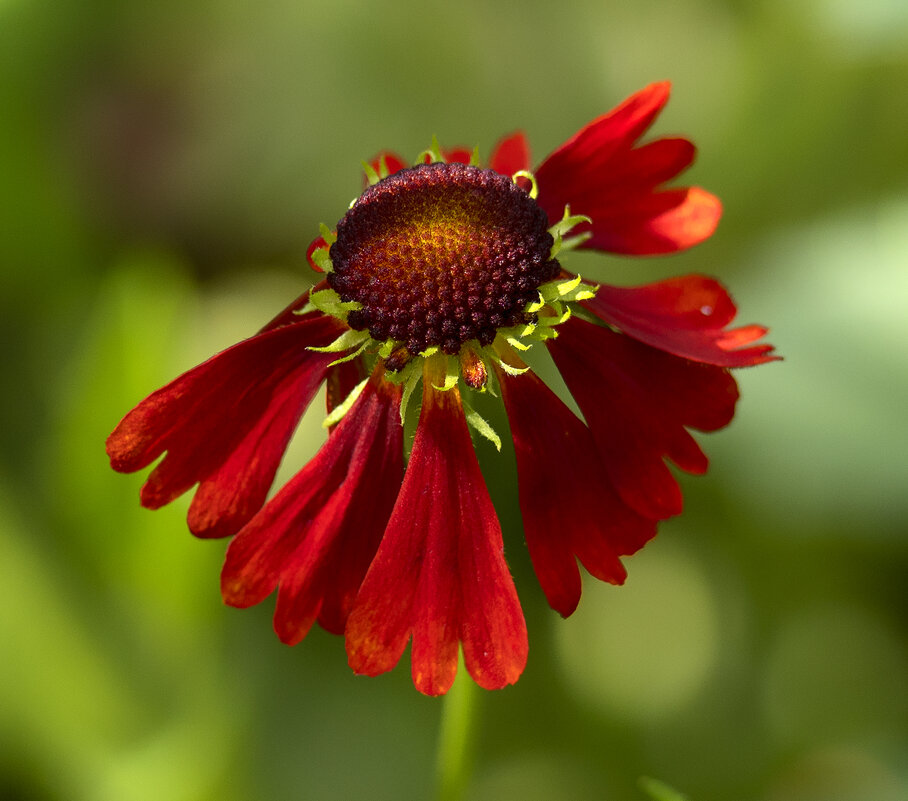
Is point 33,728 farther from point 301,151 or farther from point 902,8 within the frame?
point 902,8

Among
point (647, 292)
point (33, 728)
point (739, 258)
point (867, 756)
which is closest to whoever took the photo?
point (647, 292)

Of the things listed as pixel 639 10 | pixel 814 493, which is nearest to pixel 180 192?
pixel 639 10

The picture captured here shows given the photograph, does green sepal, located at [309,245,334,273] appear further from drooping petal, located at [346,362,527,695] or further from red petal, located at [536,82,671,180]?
red petal, located at [536,82,671,180]

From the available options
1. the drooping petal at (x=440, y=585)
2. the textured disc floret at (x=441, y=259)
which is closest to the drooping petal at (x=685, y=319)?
the textured disc floret at (x=441, y=259)

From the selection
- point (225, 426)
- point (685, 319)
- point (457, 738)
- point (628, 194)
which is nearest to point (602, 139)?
point (628, 194)

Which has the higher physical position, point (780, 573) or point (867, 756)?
point (780, 573)

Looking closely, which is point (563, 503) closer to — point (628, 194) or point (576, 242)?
point (576, 242)

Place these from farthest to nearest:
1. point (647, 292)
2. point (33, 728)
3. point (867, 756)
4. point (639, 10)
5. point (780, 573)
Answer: point (639, 10) < point (780, 573) < point (867, 756) < point (33, 728) < point (647, 292)

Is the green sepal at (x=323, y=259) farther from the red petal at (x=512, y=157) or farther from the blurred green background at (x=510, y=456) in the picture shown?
the blurred green background at (x=510, y=456)
